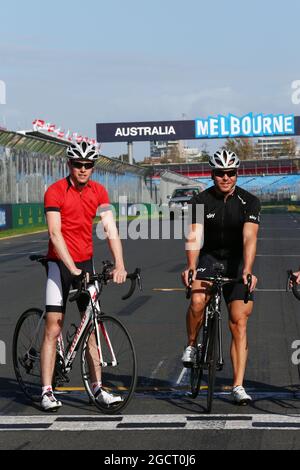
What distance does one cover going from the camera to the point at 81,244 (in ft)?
23.9

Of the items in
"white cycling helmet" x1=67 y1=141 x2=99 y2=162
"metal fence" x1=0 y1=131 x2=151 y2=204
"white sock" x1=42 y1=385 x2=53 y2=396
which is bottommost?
"white sock" x1=42 y1=385 x2=53 y2=396

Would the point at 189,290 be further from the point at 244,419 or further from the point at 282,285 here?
the point at 282,285

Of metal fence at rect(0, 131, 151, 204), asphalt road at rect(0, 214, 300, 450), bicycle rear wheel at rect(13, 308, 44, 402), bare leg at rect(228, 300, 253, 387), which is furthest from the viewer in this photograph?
metal fence at rect(0, 131, 151, 204)

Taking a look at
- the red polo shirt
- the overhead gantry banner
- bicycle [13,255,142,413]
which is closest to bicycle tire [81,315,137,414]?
bicycle [13,255,142,413]

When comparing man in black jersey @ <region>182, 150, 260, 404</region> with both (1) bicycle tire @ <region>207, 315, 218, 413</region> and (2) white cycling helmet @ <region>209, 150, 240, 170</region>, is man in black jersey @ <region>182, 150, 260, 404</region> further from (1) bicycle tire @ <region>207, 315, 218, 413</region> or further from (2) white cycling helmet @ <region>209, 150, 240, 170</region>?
(1) bicycle tire @ <region>207, 315, 218, 413</region>

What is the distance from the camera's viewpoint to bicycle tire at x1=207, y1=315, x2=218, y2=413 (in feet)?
22.4

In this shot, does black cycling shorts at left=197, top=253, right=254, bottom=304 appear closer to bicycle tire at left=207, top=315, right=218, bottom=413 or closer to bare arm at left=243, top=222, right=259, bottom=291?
bare arm at left=243, top=222, right=259, bottom=291

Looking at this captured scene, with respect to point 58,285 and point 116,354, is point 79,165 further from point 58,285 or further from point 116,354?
point 116,354

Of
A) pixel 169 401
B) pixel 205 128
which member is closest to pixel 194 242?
pixel 169 401

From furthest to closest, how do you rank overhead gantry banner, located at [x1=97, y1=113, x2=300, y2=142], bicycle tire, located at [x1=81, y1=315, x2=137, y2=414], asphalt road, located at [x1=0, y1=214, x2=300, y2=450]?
overhead gantry banner, located at [x1=97, y1=113, x2=300, y2=142], bicycle tire, located at [x1=81, y1=315, x2=137, y2=414], asphalt road, located at [x1=0, y1=214, x2=300, y2=450]

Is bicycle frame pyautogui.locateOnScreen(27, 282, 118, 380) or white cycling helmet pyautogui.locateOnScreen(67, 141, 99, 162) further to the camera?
white cycling helmet pyautogui.locateOnScreen(67, 141, 99, 162)

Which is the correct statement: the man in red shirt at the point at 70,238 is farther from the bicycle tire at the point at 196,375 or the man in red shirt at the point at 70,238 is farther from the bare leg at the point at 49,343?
the bicycle tire at the point at 196,375

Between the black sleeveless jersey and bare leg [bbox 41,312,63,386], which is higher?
the black sleeveless jersey
